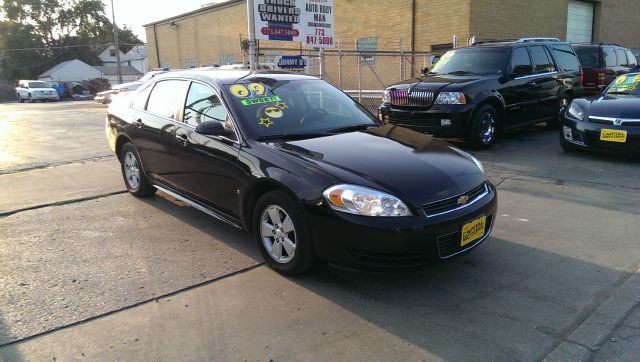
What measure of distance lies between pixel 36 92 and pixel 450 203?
4447cm

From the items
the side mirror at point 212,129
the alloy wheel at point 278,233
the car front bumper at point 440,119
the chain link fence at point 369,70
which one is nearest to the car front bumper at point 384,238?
the alloy wheel at point 278,233

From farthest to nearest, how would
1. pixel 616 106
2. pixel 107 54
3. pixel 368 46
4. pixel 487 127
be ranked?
pixel 107 54 → pixel 368 46 → pixel 487 127 → pixel 616 106

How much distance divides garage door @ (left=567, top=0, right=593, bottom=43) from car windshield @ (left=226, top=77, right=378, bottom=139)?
63.0ft

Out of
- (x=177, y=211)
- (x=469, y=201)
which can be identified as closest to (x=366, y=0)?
(x=177, y=211)

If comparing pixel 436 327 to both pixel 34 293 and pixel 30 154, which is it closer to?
pixel 34 293

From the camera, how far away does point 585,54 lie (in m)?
12.8

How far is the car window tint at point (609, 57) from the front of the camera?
12.7m

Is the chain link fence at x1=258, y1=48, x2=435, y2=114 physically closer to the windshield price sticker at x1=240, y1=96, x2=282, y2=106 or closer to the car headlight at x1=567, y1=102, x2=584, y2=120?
the car headlight at x1=567, y1=102, x2=584, y2=120

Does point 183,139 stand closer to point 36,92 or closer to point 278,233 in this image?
point 278,233

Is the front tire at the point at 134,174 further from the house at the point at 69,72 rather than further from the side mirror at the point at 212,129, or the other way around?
the house at the point at 69,72

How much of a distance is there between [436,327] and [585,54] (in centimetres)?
1225

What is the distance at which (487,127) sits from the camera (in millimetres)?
8469

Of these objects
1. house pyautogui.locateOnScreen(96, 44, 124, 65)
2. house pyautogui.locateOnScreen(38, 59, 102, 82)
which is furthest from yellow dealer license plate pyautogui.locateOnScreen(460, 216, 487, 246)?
house pyautogui.locateOnScreen(96, 44, 124, 65)

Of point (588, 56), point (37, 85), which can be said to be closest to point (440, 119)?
point (588, 56)
